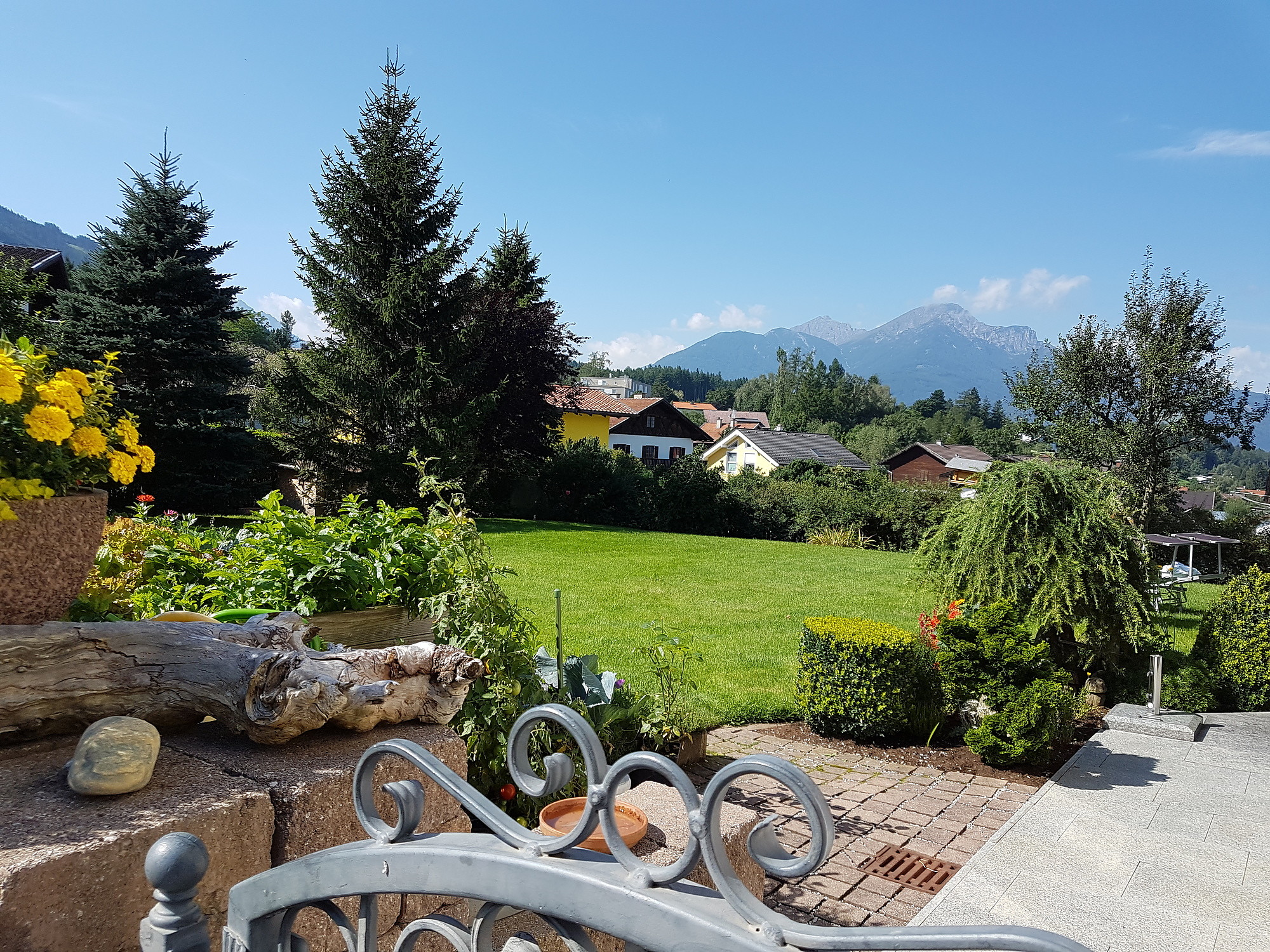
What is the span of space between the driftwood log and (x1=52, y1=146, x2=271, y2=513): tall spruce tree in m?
15.2

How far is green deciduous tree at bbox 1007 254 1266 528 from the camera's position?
48.6 ft

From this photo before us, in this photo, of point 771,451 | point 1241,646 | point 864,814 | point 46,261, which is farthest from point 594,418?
point 864,814

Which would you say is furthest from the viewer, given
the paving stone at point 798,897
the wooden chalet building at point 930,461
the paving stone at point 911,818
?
the wooden chalet building at point 930,461

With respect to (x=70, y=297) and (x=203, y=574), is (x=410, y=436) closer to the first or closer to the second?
(x=70, y=297)

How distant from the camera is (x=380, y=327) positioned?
17484 millimetres

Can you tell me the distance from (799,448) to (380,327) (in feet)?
145

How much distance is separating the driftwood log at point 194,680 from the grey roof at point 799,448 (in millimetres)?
52473

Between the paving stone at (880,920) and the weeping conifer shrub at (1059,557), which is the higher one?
the weeping conifer shrub at (1059,557)

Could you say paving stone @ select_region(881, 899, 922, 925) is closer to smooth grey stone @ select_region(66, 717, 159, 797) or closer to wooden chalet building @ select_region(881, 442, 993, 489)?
smooth grey stone @ select_region(66, 717, 159, 797)

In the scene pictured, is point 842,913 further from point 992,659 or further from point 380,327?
point 380,327

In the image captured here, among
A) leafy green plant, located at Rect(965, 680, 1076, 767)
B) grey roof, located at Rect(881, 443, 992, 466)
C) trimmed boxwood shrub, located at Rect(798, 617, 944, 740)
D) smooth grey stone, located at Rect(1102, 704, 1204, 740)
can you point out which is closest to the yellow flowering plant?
trimmed boxwood shrub, located at Rect(798, 617, 944, 740)

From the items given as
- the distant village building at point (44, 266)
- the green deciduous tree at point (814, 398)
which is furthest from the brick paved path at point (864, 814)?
the green deciduous tree at point (814, 398)

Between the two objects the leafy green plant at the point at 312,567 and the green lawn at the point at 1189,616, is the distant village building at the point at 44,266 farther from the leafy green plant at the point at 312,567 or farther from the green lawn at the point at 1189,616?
the green lawn at the point at 1189,616

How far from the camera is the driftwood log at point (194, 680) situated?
200 cm
